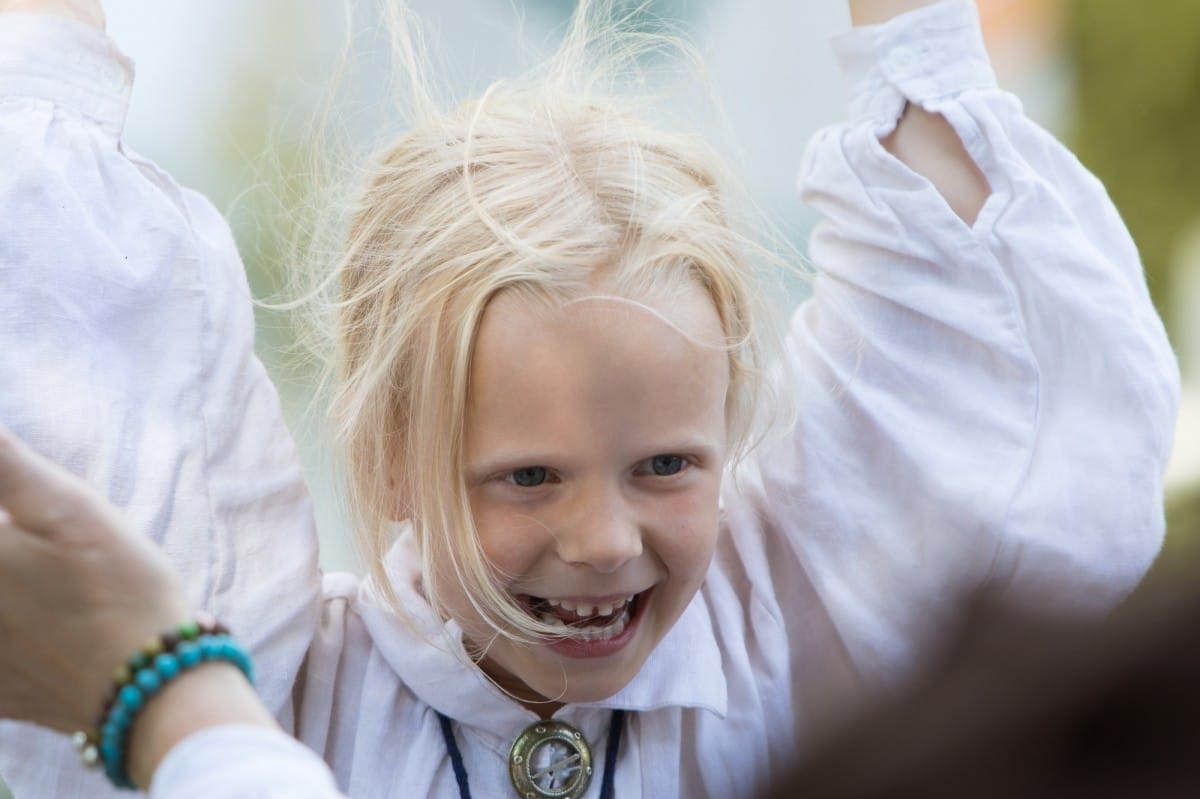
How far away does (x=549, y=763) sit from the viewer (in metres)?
1.12

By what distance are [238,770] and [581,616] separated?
40 cm

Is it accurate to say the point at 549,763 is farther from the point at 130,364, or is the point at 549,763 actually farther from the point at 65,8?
the point at 65,8

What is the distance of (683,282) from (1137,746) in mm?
703

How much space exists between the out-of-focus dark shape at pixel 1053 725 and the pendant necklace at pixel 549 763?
0.71m

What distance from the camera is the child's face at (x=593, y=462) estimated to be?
1.01m

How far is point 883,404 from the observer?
1.20 m

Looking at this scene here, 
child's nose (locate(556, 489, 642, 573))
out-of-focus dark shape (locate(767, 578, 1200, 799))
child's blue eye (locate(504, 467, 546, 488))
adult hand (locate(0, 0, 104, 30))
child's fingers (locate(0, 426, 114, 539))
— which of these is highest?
out-of-focus dark shape (locate(767, 578, 1200, 799))

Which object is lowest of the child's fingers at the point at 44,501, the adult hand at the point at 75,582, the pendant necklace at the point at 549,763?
the pendant necklace at the point at 549,763

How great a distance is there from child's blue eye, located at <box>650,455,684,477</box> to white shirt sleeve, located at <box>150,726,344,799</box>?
390 mm

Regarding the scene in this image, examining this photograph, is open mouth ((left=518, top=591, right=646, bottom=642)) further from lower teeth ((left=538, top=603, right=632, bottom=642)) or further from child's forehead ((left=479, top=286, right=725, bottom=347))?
child's forehead ((left=479, top=286, right=725, bottom=347))

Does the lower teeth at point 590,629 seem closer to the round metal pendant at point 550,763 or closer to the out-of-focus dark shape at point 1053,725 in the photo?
the round metal pendant at point 550,763

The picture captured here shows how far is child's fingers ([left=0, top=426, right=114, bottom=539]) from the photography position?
766mm

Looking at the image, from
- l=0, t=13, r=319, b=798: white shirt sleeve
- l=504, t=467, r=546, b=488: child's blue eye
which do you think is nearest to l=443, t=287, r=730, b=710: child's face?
l=504, t=467, r=546, b=488: child's blue eye

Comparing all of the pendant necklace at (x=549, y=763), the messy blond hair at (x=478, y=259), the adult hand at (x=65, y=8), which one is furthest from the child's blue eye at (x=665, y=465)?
the adult hand at (x=65, y=8)
